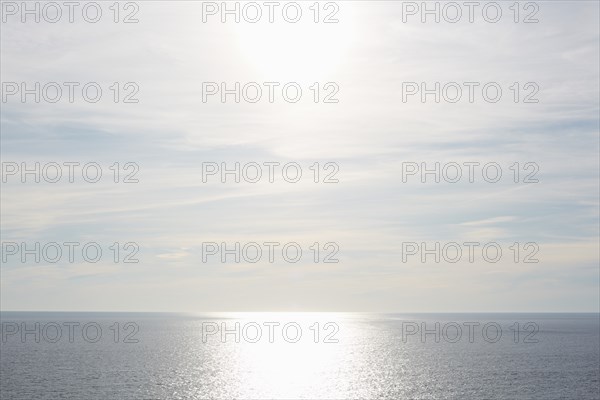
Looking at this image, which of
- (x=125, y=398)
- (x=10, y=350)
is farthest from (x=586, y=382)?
(x=10, y=350)

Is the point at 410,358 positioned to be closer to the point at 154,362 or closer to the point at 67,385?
the point at 154,362

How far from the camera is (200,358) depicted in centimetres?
17150

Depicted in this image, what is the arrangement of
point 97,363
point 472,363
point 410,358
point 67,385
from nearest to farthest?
point 67,385, point 97,363, point 472,363, point 410,358

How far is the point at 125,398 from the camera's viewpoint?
9394 centimetres

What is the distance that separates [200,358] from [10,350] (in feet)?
178

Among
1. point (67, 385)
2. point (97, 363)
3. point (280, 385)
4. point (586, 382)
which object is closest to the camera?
point (67, 385)

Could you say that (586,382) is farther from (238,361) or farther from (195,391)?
(238,361)

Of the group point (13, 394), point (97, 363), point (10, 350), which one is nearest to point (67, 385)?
point (13, 394)

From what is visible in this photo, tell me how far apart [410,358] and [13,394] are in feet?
336

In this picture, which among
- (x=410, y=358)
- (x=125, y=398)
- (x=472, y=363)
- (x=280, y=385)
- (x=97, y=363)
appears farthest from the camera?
(x=410, y=358)

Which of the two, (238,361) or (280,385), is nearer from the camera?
(280,385)

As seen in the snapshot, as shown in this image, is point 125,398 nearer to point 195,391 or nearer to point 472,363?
point 195,391

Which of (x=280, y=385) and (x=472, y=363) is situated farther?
(x=472, y=363)

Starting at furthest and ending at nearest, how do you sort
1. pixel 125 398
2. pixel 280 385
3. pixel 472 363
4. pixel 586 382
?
1. pixel 472 363
2. pixel 280 385
3. pixel 586 382
4. pixel 125 398
